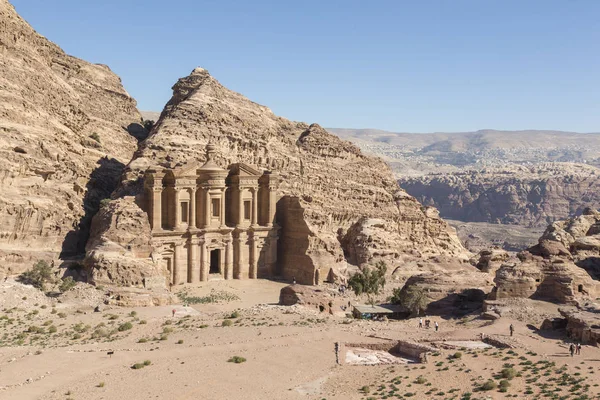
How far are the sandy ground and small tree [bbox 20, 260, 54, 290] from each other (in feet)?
12.3

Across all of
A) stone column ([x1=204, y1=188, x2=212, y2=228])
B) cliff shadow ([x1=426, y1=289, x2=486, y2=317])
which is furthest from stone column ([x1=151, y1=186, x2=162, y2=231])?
cliff shadow ([x1=426, y1=289, x2=486, y2=317])

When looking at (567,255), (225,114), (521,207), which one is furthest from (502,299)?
(521,207)

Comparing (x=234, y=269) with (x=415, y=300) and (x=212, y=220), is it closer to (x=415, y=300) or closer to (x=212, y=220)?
(x=212, y=220)

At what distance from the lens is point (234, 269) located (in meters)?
55.5

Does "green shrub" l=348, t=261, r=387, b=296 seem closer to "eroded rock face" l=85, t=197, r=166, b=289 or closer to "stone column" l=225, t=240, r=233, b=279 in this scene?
"stone column" l=225, t=240, r=233, b=279

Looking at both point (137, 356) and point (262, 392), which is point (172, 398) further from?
point (137, 356)

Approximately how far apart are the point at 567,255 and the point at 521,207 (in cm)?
15493

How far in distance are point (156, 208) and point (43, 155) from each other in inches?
350

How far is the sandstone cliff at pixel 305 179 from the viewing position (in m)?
55.6

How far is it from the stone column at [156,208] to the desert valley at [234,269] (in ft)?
0.38

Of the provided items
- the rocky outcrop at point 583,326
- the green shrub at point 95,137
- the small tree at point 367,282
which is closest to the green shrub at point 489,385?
the rocky outcrop at point 583,326

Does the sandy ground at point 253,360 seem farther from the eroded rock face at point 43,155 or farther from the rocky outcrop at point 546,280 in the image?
the eroded rock face at point 43,155

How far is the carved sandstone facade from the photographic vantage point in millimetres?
51156

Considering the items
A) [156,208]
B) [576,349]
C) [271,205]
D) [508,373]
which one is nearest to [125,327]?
[156,208]
